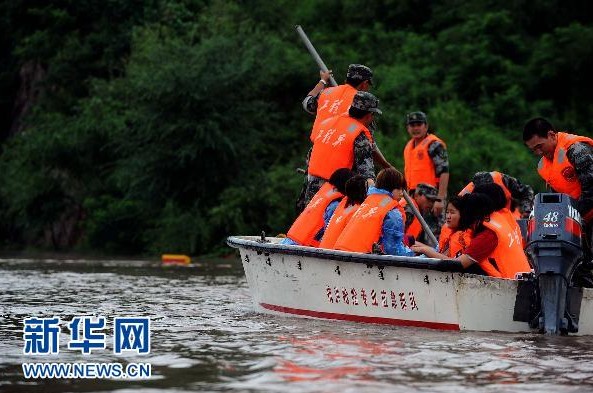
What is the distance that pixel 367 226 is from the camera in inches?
442

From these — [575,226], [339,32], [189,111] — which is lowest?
[575,226]

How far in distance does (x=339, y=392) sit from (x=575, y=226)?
11.0 feet

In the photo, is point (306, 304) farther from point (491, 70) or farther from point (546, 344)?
point (491, 70)

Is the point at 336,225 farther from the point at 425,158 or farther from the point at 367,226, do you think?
the point at 425,158

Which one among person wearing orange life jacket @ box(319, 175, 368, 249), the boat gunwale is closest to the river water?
the boat gunwale

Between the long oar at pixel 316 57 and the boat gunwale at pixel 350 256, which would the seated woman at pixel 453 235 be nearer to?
the boat gunwale at pixel 350 256

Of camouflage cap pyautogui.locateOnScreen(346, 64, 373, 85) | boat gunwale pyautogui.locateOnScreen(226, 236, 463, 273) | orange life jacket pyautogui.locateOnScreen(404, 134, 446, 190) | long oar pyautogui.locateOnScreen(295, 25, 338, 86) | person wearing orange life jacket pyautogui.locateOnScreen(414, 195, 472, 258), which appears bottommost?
boat gunwale pyautogui.locateOnScreen(226, 236, 463, 273)

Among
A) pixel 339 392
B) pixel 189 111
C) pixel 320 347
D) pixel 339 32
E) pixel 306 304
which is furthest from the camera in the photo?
pixel 339 32

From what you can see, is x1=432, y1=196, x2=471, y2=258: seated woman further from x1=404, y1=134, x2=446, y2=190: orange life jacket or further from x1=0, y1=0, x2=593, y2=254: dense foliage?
x1=0, y1=0, x2=593, y2=254: dense foliage

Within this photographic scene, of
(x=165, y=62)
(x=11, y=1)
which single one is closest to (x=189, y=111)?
(x=165, y=62)

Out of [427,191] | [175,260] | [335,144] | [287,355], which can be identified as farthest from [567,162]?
[175,260]

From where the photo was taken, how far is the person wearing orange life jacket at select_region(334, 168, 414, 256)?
11.2m

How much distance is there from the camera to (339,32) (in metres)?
32.4

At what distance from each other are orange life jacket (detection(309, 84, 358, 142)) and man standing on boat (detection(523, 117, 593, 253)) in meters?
2.21
